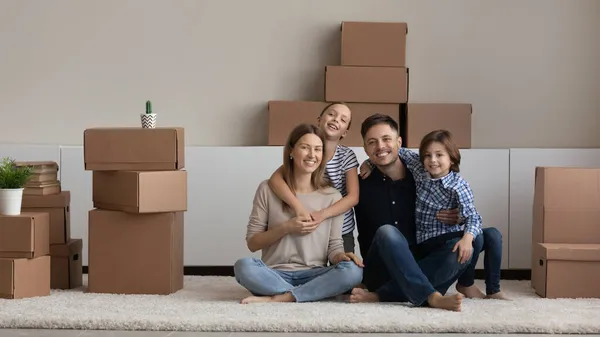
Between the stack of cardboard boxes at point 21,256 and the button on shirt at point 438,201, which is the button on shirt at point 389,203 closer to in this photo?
the button on shirt at point 438,201

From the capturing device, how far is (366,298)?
3.56m

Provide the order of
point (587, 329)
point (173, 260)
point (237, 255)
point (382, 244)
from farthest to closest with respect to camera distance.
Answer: point (237, 255) < point (173, 260) < point (382, 244) < point (587, 329)

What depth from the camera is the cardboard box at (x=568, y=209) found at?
153 inches

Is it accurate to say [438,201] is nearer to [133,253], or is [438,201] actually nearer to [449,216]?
[449,216]

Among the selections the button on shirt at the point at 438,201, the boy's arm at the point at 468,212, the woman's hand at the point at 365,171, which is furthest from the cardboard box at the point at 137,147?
the boy's arm at the point at 468,212

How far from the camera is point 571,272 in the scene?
12.3 ft

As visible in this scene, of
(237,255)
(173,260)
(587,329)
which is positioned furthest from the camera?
(237,255)

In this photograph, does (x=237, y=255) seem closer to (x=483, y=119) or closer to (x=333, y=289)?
(x=333, y=289)

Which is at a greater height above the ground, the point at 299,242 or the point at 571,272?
the point at 299,242

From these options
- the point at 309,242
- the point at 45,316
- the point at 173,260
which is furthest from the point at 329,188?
the point at 45,316

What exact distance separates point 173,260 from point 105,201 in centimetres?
37

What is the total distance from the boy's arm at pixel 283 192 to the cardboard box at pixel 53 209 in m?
0.93

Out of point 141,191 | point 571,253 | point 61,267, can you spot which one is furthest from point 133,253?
point 571,253

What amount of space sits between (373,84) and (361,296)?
4.00 ft
